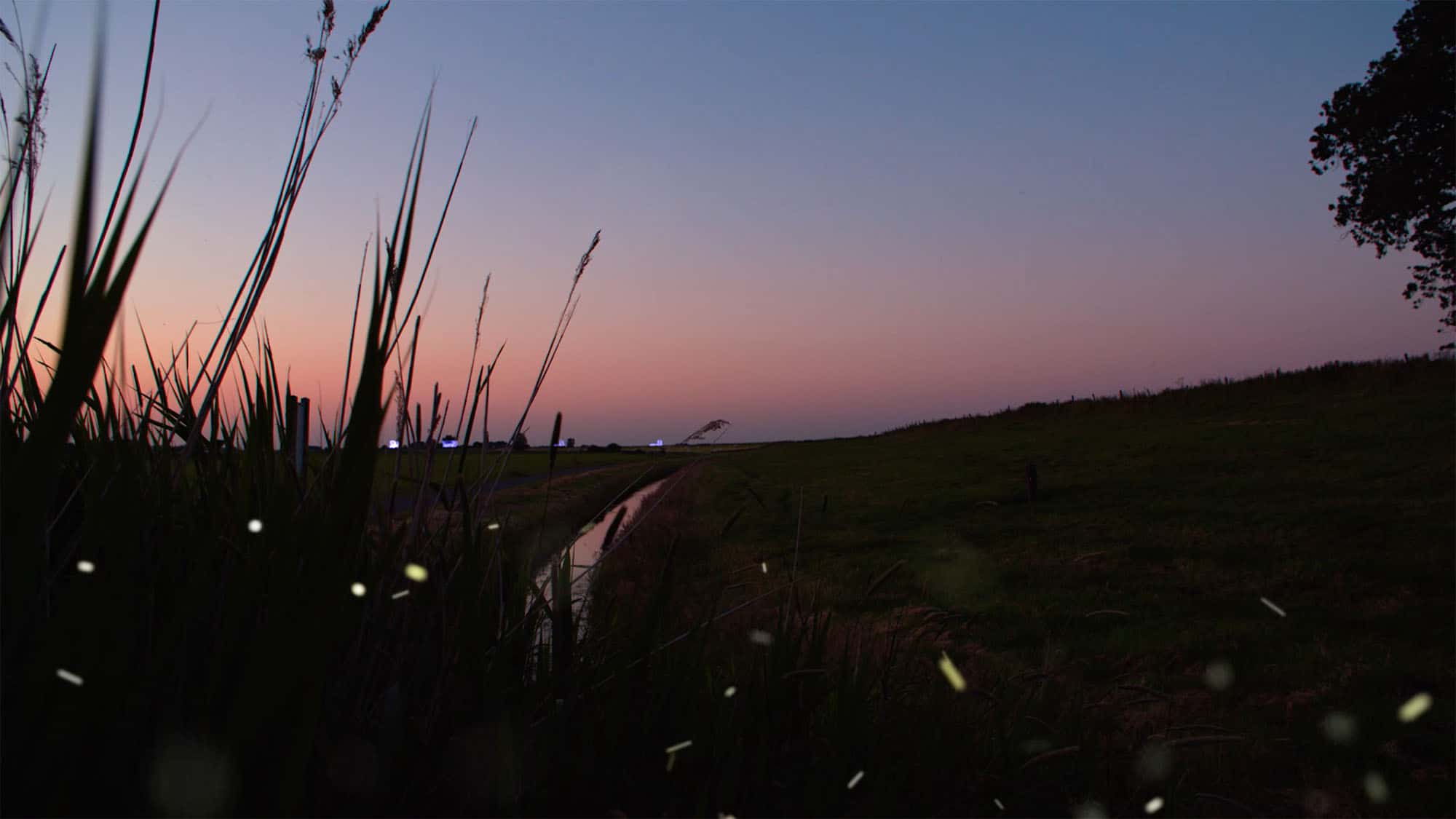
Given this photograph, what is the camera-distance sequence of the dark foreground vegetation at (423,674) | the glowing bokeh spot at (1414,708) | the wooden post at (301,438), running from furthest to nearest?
the glowing bokeh spot at (1414,708)
the wooden post at (301,438)
the dark foreground vegetation at (423,674)

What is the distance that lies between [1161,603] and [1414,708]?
3.54 m

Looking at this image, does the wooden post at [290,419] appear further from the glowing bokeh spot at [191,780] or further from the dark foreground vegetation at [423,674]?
the glowing bokeh spot at [191,780]

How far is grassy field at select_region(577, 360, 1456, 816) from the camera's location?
10.2ft

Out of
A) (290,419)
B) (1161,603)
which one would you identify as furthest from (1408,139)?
(290,419)

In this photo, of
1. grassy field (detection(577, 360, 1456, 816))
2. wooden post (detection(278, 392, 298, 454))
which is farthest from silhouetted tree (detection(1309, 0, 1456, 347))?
wooden post (detection(278, 392, 298, 454))

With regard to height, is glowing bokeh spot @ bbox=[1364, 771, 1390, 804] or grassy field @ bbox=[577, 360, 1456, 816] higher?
grassy field @ bbox=[577, 360, 1456, 816]

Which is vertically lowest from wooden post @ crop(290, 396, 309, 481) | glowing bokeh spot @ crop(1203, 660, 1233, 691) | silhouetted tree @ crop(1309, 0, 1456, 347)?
glowing bokeh spot @ crop(1203, 660, 1233, 691)

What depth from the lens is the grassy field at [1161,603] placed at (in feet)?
10.2

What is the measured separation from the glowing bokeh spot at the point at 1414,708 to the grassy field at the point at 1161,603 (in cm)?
9

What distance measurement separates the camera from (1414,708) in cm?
569

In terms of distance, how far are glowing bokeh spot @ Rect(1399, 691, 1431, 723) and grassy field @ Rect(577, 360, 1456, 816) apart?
9cm

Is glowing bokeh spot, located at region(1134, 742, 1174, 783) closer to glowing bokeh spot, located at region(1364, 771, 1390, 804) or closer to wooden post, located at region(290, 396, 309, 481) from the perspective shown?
glowing bokeh spot, located at region(1364, 771, 1390, 804)

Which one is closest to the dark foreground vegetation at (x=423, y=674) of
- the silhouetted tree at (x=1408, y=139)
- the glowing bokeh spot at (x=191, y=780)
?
the glowing bokeh spot at (x=191, y=780)

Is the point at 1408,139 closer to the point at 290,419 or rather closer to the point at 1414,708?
the point at 1414,708
